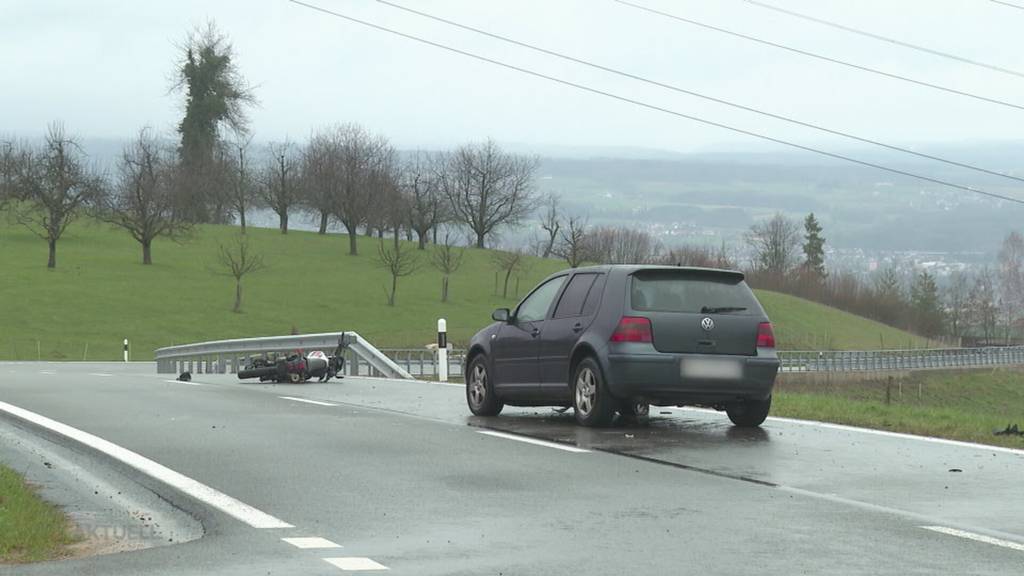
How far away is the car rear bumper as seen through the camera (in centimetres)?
1375

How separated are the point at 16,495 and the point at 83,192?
3573 inches

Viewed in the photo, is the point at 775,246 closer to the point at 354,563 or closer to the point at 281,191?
the point at 281,191

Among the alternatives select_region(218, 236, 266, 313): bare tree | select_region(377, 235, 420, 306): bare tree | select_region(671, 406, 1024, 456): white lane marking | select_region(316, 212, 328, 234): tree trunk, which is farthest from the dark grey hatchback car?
select_region(316, 212, 328, 234): tree trunk

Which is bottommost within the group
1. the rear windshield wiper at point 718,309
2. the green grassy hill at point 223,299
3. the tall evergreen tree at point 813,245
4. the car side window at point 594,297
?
the rear windshield wiper at point 718,309

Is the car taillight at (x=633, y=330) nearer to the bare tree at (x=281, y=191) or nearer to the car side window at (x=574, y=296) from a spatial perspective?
the car side window at (x=574, y=296)

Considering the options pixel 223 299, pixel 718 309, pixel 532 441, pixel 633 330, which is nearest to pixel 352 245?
pixel 223 299

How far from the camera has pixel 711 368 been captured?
13.9 meters

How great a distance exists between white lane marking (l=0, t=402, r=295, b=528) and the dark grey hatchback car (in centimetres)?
441

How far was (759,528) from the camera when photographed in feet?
26.4

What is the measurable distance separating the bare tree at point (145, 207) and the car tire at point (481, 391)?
83094 millimetres

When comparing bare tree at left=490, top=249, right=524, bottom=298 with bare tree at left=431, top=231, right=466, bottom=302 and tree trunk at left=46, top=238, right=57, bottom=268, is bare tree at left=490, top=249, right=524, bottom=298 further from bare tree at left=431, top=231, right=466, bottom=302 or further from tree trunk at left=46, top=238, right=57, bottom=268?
tree trunk at left=46, top=238, right=57, bottom=268

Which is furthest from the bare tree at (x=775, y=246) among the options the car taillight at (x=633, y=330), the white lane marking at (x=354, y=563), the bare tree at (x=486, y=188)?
the white lane marking at (x=354, y=563)

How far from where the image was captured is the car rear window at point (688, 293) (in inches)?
558

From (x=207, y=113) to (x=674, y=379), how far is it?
370 feet
